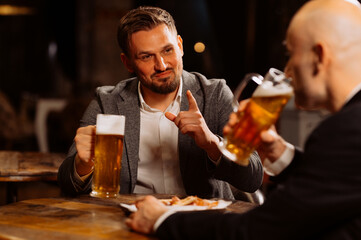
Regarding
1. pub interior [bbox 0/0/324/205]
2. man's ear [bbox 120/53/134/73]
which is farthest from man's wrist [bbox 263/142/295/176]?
pub interior [bbox 0/0/324/205]

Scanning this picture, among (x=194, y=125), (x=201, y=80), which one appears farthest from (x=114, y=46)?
(x=194, y=125)

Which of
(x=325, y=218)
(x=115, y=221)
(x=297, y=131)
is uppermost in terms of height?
(x=325, y=218)

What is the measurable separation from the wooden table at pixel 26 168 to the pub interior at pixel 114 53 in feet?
5.75

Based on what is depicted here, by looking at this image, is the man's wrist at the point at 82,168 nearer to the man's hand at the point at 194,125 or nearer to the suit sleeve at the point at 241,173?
the man's hand at the point at 194,125

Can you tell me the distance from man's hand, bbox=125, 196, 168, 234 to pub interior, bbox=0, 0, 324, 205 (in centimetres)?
275

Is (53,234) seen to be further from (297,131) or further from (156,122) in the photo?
(297,131)

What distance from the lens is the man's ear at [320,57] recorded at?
104 centimetres

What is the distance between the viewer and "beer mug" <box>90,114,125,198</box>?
156 cm

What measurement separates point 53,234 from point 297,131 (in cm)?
396

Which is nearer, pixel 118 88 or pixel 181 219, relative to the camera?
pixel 181 219

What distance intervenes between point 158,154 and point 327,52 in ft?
3.90

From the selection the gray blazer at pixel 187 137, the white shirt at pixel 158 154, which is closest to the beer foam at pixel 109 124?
the gray blazer at pixel 187 137

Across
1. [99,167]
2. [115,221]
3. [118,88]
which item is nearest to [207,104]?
[118,88]

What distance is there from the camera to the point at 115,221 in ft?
4.30
